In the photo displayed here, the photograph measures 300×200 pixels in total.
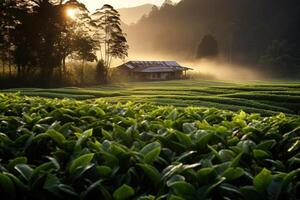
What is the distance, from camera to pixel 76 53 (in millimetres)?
49125

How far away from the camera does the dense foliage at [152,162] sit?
286cm

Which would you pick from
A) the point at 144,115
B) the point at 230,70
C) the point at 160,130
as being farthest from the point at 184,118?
the point at 230,70

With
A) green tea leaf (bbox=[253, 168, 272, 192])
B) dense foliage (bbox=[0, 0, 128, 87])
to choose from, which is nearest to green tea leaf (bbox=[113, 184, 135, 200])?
green tea leaf (bbox=[253, 168, 272, 192])

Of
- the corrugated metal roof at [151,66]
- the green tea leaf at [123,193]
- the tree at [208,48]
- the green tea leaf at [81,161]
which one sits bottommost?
the green tea leaf at [123,193]

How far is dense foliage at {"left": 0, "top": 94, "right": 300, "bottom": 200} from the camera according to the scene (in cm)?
286

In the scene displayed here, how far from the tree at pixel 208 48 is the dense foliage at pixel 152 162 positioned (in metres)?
83.8

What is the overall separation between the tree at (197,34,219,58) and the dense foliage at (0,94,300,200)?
83.8 meters

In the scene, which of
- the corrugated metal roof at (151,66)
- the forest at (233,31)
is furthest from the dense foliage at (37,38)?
the forest at (233,31)

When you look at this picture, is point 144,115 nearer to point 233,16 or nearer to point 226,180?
point 226,180

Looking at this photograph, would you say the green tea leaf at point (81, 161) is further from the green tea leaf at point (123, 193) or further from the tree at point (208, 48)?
the tree at point (208, 48)

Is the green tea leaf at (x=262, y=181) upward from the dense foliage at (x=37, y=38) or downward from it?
downward

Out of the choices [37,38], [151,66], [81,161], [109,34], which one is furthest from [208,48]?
[81,161]

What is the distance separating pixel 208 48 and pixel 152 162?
8665 cm

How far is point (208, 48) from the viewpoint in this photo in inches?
3482
